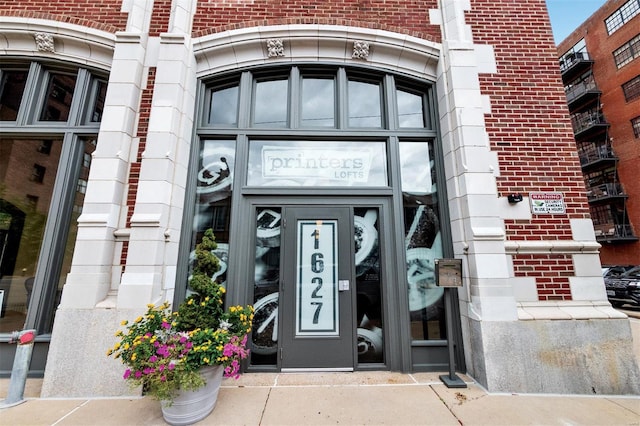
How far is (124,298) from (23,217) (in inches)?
104

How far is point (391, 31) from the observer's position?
14.2ft

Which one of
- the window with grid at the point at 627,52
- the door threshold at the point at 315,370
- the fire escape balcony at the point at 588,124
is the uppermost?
the window with grid at the point at 627,52

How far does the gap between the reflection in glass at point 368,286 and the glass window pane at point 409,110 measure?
1583 mm

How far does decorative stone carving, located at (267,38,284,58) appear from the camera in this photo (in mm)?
4312

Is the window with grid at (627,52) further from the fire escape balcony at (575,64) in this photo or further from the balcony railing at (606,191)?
the balcony railing at (606,191)

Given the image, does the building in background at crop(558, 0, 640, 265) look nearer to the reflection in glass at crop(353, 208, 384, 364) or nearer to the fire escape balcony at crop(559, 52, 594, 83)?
the fire escape balcony at crop(559, 52, 594, 83)

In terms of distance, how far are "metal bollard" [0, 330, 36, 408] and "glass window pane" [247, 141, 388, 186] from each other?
9.88ft

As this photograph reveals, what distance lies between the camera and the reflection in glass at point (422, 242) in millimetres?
3812

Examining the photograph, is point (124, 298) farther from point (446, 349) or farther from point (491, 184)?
point (491, 184)

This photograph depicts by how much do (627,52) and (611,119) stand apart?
15.0ft

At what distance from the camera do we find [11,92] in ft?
14.3

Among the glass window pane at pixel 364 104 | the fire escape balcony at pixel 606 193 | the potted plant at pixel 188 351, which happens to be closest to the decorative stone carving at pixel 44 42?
the potted plant at pixel 188 351

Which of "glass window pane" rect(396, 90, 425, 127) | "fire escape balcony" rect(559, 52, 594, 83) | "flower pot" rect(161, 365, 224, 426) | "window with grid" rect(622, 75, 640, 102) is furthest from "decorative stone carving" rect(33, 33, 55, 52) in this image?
"fire escape balcony" rect(559, 52, 594, 83)

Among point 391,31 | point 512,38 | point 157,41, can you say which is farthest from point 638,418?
point 157,41
